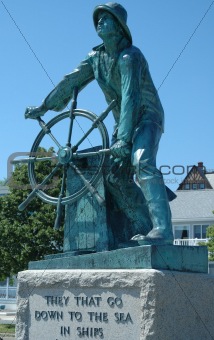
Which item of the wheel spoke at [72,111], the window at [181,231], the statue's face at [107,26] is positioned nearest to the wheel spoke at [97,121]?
the wheel spoke at [72,111]

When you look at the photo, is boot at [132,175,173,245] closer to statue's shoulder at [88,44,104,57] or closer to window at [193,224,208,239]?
statue's shoulder at [88,44,104,57]

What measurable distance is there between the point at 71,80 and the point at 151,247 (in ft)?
8.00

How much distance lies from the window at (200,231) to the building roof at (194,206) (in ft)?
1.77

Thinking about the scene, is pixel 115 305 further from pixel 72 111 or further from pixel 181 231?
pixel 181 231

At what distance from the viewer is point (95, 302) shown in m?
5.98

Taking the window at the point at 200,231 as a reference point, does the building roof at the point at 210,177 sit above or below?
above

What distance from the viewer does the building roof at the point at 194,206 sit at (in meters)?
44.4

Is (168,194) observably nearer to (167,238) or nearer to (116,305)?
(167,238)

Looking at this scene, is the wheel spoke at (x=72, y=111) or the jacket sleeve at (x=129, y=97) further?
the wheel spoke at (x=72, y=111)

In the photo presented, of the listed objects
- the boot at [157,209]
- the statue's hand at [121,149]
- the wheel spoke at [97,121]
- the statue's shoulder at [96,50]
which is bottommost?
the boot at [157,209]

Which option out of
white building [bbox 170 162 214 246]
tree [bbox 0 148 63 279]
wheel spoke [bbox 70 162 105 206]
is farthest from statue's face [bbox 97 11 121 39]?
white building [bbox 170 162 214 246]

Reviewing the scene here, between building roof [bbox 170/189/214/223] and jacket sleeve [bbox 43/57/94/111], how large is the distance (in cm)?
3683

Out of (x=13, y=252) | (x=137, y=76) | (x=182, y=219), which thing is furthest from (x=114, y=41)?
(x=182, y=219)

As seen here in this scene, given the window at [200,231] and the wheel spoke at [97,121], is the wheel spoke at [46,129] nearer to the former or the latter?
the wheel spoke at [97,121]
